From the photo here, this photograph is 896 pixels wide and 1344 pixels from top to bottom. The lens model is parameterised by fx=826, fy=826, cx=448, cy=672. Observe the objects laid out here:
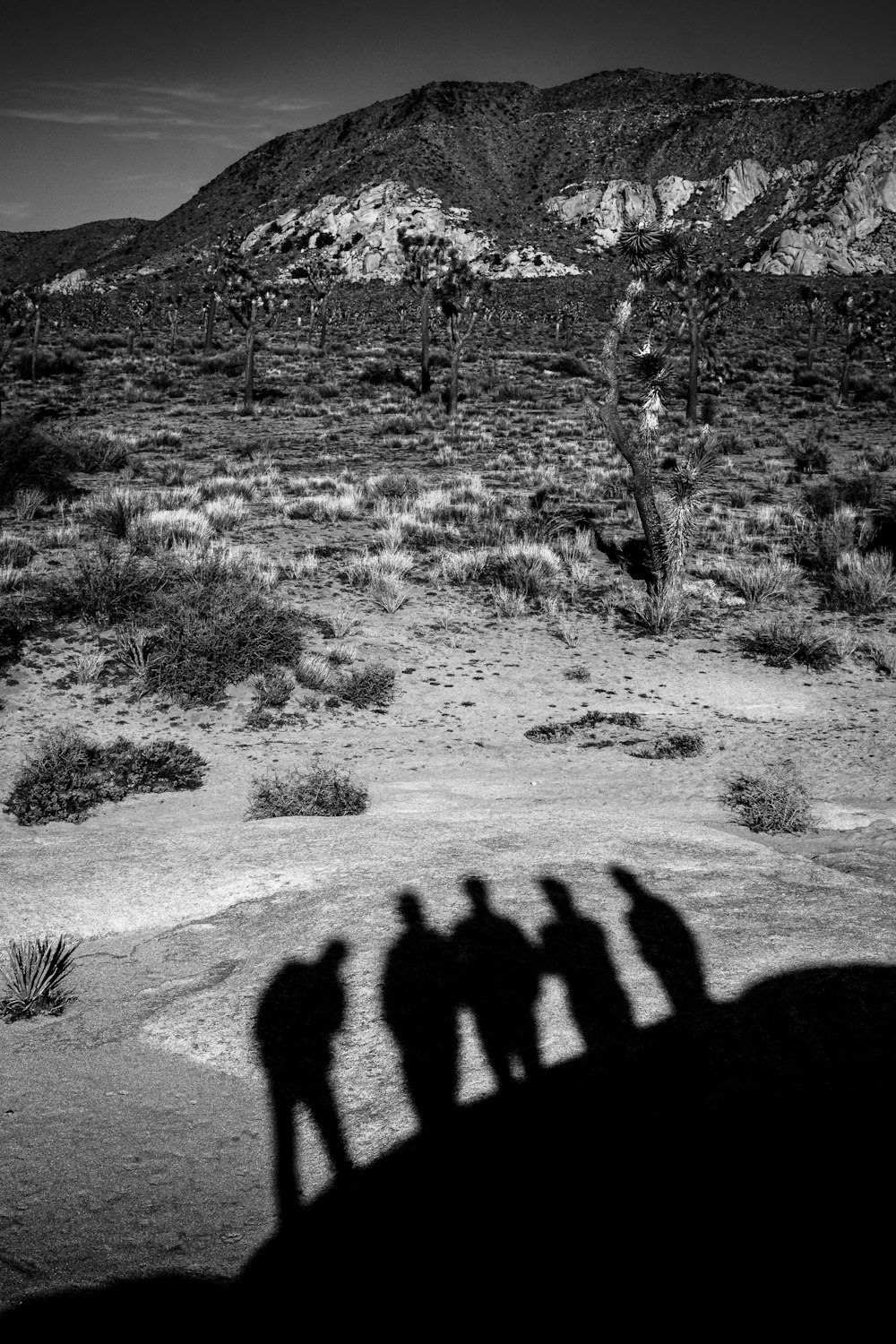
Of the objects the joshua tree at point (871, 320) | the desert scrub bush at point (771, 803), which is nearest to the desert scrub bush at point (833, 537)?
the desert scrub bush at point (771, 803)

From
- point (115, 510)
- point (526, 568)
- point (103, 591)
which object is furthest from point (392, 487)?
point (103, 591)

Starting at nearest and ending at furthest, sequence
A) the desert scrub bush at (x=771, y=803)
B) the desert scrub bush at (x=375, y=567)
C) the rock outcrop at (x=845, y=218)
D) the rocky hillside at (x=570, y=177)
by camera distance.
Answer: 1. the desert scrub bush at (x=771, y=803)
2. the desert scrub bush at (x=375, y=567)
3. the rock outcrop at (x=845, y=218)
4. the rocky hillside at (x=570, y=177)

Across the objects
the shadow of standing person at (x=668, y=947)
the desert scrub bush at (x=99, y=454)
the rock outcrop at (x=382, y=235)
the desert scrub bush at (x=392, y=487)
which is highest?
the rock outcrop at (x=382, y=235)

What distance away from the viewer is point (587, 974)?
4867 mm

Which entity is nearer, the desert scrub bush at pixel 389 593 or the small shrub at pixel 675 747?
the small shrub at pixel 675 747

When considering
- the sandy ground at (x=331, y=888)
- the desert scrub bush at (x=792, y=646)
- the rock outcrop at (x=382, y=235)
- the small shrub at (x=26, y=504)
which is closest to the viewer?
the sandy ground at (x=331, y=888)

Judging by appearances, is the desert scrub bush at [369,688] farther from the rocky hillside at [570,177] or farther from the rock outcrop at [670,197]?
the rock outcrop at [670,197]

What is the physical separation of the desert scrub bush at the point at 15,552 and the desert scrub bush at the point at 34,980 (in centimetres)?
1062

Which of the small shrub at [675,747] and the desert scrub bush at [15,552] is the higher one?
the desert scrub bush at [15,552]

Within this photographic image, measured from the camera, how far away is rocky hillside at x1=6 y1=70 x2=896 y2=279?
12644 cm

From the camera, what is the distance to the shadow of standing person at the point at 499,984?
4199 millimetres

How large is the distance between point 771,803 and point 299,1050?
505 centimetres

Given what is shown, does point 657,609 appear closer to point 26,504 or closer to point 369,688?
point 369,688

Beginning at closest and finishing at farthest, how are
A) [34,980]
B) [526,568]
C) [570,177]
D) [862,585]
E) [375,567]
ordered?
1. [34,980]
2. [862,585]
3. [375,567]
4. [526,568]
5. [570,177]
